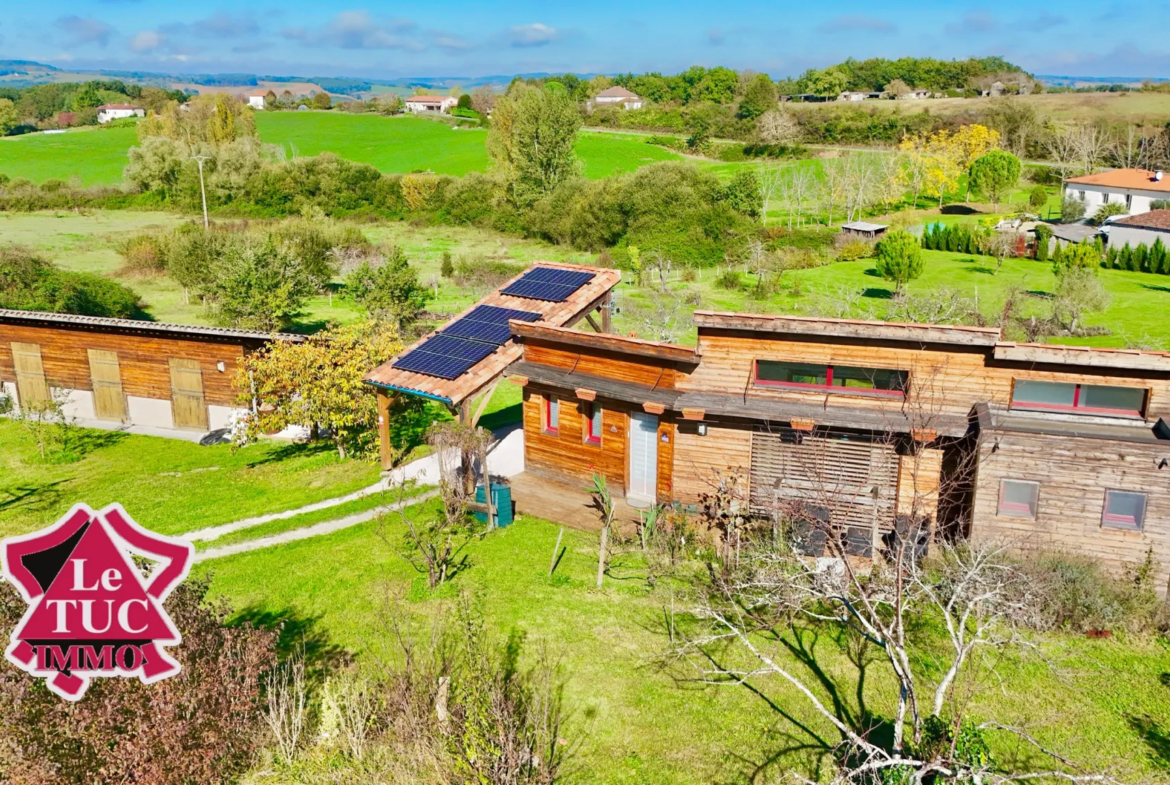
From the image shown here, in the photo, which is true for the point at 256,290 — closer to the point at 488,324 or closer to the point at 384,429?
the point at 384,429

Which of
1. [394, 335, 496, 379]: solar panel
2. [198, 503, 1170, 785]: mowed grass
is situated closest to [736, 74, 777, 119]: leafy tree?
[394, 335, 496, 379]: solar panel

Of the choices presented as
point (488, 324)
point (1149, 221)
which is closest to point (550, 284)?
point (488, 324)

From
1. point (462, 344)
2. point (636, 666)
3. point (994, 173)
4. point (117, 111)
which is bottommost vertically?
point (636, 666)

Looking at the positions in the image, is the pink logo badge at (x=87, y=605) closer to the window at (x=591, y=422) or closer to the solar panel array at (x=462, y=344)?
the solar panel array at (x=462, y=344)

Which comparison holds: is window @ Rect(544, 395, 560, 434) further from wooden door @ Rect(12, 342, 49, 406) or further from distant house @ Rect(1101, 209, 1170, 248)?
distant house @ Rect(1101, 209, 1170, 248)

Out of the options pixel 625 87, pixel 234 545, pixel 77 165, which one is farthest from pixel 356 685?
pixel 625 87

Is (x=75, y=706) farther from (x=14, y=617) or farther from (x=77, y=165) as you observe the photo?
(x=77, y=165)

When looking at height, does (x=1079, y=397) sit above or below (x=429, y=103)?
below

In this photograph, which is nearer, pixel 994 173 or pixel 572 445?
pixel 572 445
